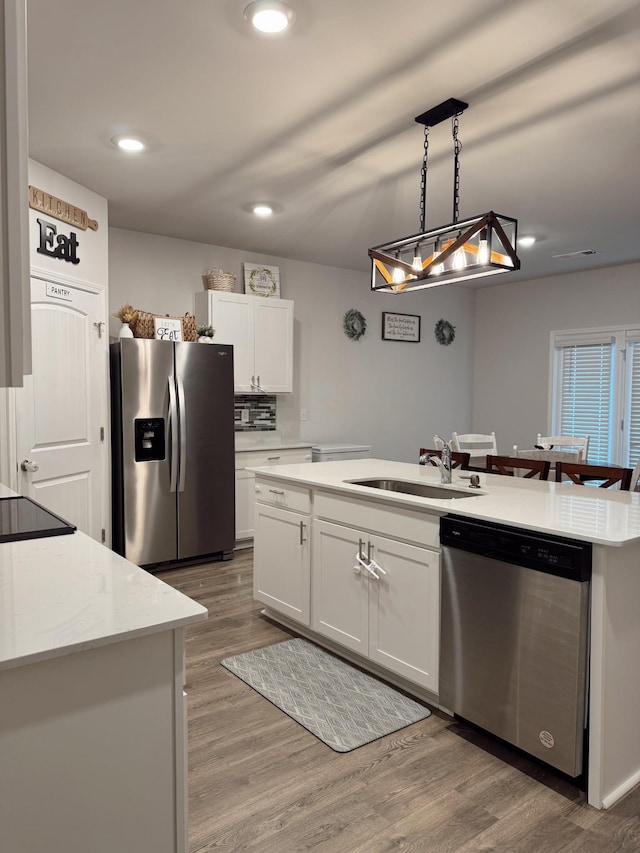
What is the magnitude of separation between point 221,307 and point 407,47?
3007 millimetres

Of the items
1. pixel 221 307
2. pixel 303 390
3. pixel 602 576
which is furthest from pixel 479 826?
pixel 303 390

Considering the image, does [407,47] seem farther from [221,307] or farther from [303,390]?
[303,390]

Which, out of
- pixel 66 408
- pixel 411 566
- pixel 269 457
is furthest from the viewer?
pixel 269 457

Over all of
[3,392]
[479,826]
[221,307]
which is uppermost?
[221,307]

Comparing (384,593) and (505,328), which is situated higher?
(505,328)

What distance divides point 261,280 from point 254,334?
0.59 m

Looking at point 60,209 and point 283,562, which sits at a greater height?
point 60,209

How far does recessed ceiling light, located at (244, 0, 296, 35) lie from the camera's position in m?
2.02

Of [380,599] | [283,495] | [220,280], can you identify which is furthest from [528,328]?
[380,599]

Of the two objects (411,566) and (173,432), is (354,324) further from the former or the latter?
(411,566)

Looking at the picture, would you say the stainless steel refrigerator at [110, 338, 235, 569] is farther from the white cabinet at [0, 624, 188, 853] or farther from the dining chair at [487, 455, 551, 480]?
the white cabinet at [0, 624, 188, 853]

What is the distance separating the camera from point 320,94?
104 inches

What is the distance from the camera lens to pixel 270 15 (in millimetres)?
2068

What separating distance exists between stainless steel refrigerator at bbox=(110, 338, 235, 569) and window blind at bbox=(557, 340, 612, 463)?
3.71 meters
